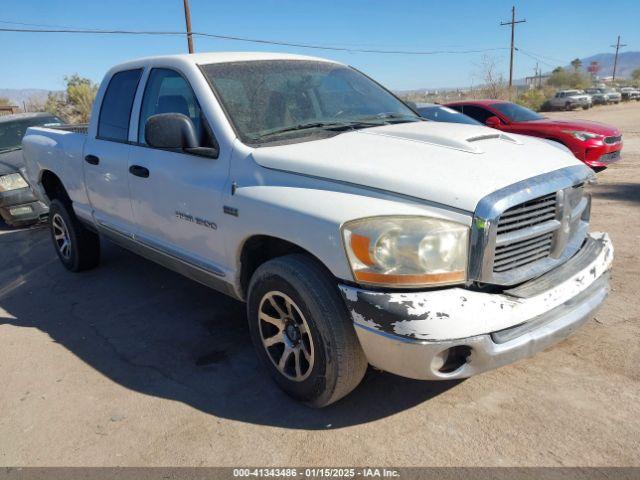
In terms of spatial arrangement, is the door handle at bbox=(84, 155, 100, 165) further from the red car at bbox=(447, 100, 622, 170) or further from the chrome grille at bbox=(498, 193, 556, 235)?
the red car at bbox=(447, 100, 622, 170)

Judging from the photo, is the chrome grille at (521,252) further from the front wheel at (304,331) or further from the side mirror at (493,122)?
the side mirror at (493,122)

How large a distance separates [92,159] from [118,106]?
513mm

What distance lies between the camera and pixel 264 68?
3570mm

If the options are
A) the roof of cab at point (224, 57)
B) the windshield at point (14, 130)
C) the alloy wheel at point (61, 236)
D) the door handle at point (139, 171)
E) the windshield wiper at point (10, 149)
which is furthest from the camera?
the windshield at point (14, 130)

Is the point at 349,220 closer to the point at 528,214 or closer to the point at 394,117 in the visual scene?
the point at 528,214

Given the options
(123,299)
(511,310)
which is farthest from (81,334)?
(511,310)

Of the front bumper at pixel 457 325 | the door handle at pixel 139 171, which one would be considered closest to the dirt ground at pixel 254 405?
the front bumper at pixel 457 325

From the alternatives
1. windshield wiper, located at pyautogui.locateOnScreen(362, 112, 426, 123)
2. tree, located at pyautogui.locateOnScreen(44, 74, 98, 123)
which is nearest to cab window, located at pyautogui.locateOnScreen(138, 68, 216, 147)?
windshield wiper, located at pyautogui.locateOnScreen(362, 112, 426, 123)

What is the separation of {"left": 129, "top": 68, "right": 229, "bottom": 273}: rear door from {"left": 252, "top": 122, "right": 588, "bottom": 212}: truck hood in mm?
430

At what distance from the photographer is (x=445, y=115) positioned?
896cm

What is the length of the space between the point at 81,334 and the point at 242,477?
7.48 feet

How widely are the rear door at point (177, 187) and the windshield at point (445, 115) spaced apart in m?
5.78

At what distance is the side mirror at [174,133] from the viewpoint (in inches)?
118

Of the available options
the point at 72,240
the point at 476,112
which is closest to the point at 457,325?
the point at 72,240
